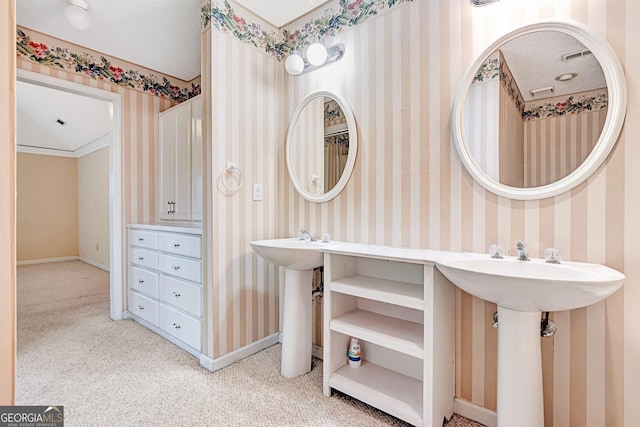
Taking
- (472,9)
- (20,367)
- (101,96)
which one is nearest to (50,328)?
(20,367)

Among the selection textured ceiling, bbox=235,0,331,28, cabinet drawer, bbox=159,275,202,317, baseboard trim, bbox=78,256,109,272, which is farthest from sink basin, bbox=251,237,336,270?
baseboard trim, bbox=78,256,109,272

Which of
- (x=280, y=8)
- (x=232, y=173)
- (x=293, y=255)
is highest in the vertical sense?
(x=280, y=8)

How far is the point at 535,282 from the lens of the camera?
0.95 meters

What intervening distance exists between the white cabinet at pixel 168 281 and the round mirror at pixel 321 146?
847 millimetres

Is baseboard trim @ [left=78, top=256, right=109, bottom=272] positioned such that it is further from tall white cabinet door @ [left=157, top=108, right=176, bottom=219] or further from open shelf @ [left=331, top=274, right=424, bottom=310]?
open shelf @ [left=331, top=274, right=424, bottom=310]

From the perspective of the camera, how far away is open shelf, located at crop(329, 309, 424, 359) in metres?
1.36

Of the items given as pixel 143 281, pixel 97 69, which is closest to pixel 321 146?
pixel 143 281

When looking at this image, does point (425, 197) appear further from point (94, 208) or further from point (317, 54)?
point (94, 208)

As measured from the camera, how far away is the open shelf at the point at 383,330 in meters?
1.36

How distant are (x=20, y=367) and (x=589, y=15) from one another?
364cm

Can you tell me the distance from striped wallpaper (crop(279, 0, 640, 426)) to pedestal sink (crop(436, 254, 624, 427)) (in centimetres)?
15

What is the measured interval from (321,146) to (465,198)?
1004 millimetres

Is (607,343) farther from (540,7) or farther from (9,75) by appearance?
(9,75)

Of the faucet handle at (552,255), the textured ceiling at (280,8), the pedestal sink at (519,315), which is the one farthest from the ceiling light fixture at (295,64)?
the faucet handle at (552,255)
